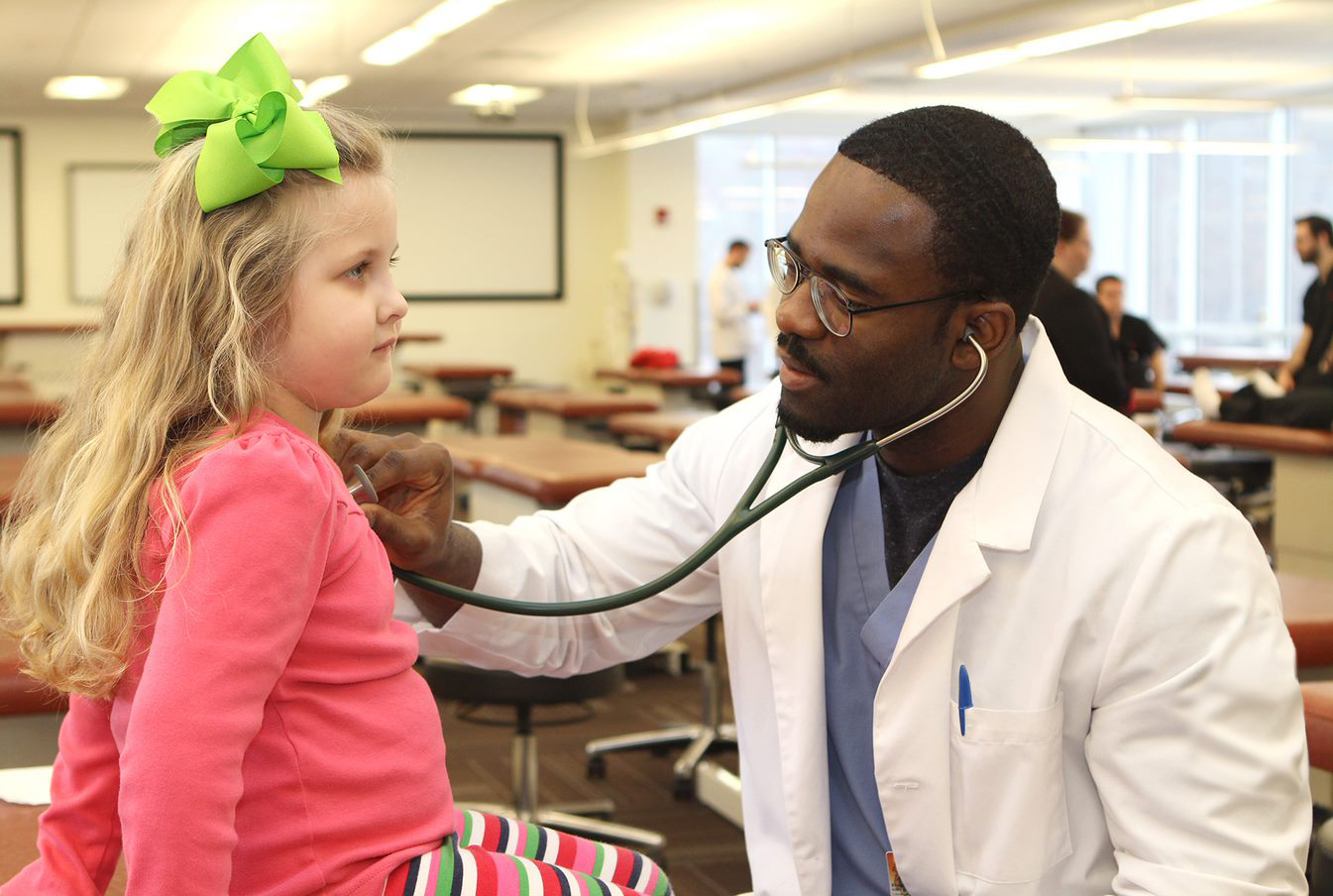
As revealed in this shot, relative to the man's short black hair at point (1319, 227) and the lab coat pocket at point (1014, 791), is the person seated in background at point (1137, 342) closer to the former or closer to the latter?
the man's short black hair at point (1319, 227)

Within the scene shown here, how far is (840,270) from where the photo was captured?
1271 millimetres

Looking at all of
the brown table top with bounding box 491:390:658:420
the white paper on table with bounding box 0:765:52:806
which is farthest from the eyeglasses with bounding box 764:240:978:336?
the brown table top with bounding box 491:390:658:420

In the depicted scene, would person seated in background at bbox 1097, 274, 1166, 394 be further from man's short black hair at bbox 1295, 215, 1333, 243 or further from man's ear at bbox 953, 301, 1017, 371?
man's ear at bbox 953, 301, 1017, 371

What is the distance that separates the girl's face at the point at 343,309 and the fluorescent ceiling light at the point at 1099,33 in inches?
199

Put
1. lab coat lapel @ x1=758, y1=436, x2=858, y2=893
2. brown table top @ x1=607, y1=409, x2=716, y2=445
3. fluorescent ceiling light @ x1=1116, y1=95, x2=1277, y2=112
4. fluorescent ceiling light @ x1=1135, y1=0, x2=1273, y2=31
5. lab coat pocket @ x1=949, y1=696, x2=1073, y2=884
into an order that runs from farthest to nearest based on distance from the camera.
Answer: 1. fluorescent ceiling light @ x1=1116, y1=95, x2=1277, y2=112
2. fluorescent ceiling light @ x1=1135, y1=0, x2=1273, y2=31
3. brown table top @ x1=607, y1=409, x2=716, y2=445
4. lab coat lapel @ x1=758, y1=436, x2=858, y2=893
5. lab coat pocket @ x1=949, y1=696, x2=1073, y2=884

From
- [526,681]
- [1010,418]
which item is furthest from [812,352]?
[526,681]

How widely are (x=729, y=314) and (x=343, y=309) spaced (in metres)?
10.9

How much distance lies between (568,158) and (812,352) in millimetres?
13452

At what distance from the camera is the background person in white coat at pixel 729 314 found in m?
11.8

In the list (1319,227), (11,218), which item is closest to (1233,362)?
(1319,227)

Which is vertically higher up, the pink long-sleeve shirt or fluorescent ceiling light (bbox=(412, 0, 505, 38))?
fluorescent ceiling light (bbox=(412, 0, 505, 38))

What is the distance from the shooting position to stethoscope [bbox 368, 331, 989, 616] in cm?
121

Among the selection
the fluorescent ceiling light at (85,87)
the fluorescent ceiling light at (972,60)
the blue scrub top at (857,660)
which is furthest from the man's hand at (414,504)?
the fluorescent ceiling light at (85,87)

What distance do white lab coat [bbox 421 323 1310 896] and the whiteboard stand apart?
41.9ft
